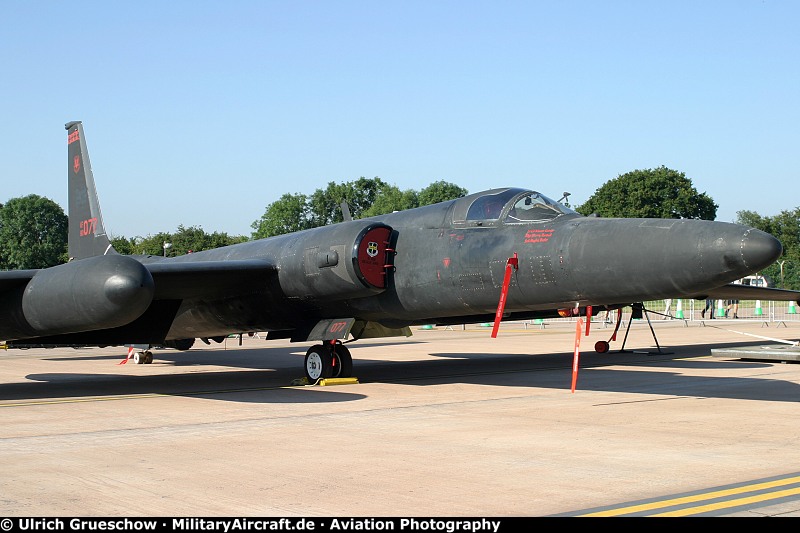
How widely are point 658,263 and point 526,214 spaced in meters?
2.53

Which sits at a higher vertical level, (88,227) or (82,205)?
(82,205)

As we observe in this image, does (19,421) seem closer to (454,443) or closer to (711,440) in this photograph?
(454,443)

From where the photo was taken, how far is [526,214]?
1226 centimetres

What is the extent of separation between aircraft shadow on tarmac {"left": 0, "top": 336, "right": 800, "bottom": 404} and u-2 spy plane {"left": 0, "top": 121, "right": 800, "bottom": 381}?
3.03 ft

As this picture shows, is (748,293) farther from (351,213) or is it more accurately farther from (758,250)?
(351,213)

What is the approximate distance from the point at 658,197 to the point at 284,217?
1991 inches

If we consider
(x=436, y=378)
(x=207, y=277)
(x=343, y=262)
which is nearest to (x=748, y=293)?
(x=436, y=378)

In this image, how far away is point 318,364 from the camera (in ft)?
48.2

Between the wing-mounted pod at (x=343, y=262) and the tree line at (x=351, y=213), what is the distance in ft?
164

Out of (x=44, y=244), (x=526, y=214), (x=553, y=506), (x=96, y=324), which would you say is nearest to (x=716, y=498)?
(x=553, y=506)

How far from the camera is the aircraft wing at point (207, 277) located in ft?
45.0

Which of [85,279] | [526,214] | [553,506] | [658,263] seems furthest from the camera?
[526,214]

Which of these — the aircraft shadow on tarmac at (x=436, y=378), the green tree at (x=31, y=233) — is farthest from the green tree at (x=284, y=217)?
the aircraft shadow on tarmac at (x=436, y=378)
